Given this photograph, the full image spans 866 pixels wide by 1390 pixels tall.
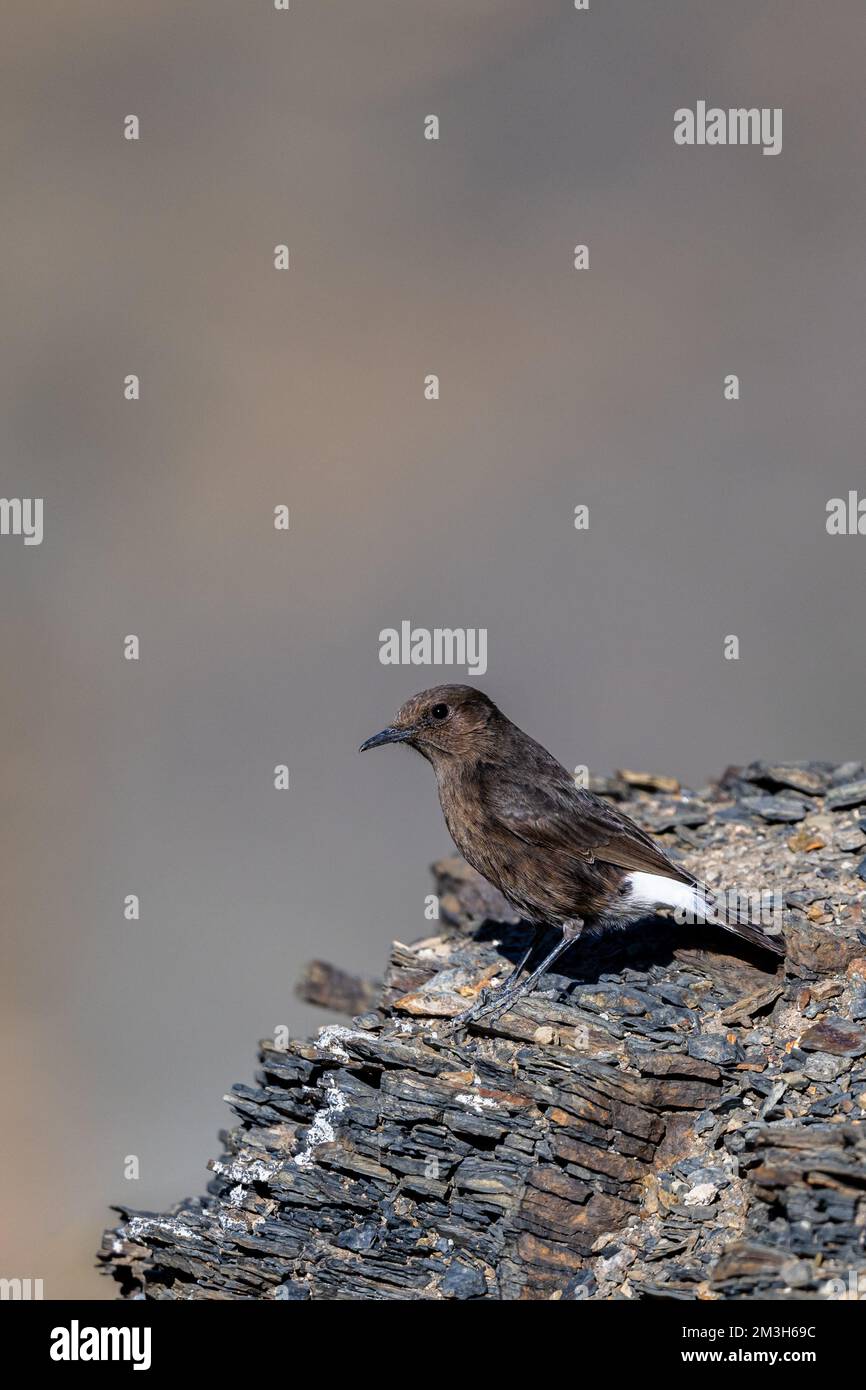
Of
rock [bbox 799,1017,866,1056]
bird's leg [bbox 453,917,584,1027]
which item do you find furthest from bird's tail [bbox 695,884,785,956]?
bird's leg [bbox 453,917,584,1027]

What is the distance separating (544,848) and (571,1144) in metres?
2.54

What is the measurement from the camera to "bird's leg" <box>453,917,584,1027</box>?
36.5ft

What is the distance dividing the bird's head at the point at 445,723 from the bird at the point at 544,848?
1 cm

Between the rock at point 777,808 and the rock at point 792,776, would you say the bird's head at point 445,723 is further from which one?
the rock at point 792,776

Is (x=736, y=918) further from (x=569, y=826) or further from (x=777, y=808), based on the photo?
(x=777, y=808)

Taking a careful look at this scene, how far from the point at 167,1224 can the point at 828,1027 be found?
15.3ft

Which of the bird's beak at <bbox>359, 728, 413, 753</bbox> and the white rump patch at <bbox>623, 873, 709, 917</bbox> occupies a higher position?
the bird's beak at <bbox>359, 728, 413, 753</bbox>

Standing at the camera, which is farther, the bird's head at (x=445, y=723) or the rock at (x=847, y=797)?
the rock at (x=847, y=797)

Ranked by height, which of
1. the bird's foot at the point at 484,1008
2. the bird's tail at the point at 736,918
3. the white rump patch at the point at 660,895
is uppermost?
the white rump patch at the point at 660,895

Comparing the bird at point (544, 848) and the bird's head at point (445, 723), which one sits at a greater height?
the bird's head at point (445, 723)

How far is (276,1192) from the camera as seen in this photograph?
34.6 feet

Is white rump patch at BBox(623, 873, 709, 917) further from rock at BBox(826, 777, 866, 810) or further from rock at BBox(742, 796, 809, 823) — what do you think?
rock at BBox(826, 777, 866, 810)

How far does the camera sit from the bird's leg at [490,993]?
11.1 m

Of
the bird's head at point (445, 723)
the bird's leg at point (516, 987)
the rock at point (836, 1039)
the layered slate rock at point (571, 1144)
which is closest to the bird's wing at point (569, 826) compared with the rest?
the bird's head at point (445, 723)
